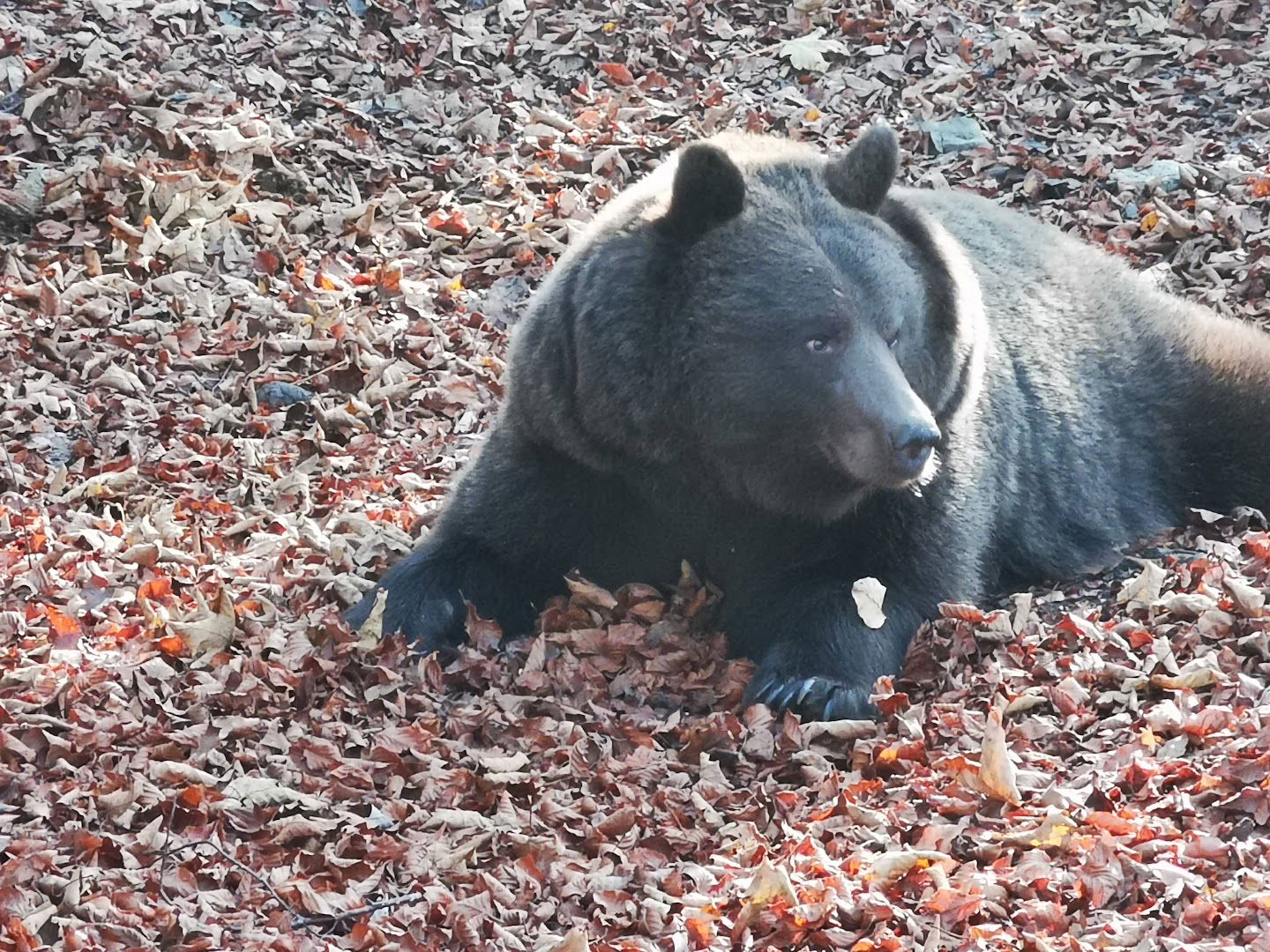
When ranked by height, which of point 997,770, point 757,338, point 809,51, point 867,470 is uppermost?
point 809,51

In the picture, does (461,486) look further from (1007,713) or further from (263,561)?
Result: (1007,713)

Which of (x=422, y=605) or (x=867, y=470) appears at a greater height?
(x=867, y=470)

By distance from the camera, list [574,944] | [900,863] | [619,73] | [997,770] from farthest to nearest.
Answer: [619,73]
[997,770]
[900,863]
[574,944]

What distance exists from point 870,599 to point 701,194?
160 centimetres

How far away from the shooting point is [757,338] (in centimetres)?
542

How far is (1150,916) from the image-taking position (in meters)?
3.87

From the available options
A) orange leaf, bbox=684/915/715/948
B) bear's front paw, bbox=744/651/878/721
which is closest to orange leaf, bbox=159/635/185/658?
bear's front paw, bbox=744/651/878/721

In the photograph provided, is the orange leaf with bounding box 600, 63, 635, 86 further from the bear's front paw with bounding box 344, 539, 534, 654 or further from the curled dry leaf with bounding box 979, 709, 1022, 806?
the curled dry leaf with bounding box 979, 709, 1022, 806

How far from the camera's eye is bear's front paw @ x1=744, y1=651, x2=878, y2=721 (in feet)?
17.7

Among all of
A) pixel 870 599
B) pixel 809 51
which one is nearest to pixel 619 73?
pixel 809 51

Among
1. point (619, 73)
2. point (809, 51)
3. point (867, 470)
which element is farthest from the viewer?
point (809, 51)

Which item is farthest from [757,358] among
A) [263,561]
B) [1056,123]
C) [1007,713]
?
[1056,123]

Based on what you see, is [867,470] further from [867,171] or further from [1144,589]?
[1144,589]

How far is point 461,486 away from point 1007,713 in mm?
2374
